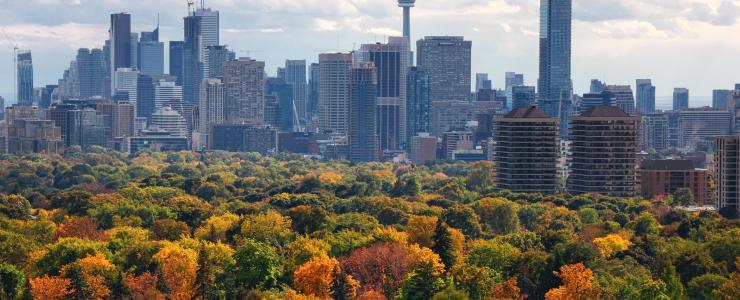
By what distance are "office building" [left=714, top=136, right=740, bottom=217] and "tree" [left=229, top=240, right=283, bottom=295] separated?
55.8m

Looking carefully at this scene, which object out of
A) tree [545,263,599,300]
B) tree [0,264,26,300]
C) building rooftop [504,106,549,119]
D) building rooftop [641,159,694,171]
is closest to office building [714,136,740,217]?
building rooftop [641,159,694,171]

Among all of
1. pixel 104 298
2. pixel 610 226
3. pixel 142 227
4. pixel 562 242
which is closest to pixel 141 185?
pixel 142 227

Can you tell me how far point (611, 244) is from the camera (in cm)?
9675

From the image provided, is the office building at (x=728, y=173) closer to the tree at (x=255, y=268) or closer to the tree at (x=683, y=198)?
the tree at (x=683, y=198)

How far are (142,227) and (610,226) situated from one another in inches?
1208

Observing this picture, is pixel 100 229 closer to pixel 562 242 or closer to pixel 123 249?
pixel 123 249

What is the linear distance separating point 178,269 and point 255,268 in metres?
3.78

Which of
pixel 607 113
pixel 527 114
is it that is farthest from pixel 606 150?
pixel 527 114

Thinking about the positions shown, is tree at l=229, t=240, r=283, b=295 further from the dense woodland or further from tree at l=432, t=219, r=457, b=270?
tree at l=432, t=219, r=457, b=270

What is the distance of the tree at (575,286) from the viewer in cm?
7212

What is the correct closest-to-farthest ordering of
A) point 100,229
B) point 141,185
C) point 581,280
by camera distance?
point 581,280 < point 100,229 < point 141,185

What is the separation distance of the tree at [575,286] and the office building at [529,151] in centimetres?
7335

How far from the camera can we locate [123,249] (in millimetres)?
90438

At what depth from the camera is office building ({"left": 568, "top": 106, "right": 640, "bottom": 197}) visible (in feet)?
486
